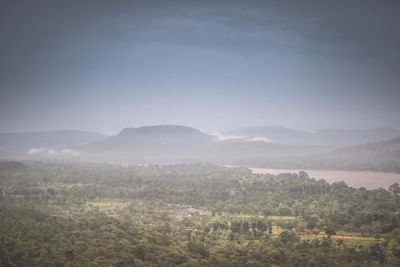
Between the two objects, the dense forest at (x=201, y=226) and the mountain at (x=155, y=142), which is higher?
the mountain at (x=155, y=142)

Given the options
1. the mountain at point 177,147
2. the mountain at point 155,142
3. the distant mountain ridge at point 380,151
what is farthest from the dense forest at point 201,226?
the mountain at point 155,142

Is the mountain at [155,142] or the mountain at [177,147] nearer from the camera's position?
the mountain at [177,147]

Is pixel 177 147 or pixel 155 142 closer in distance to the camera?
pixel 177 147

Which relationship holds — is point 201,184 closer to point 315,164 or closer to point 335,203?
point 335,203

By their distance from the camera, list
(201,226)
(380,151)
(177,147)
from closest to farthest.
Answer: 1. (201,226)
2. (380,151)
3. (177,147)

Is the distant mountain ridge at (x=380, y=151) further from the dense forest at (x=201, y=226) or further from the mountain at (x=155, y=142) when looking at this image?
the mountain at (x=155, y=142)

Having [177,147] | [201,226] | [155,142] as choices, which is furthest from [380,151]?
[155,142]

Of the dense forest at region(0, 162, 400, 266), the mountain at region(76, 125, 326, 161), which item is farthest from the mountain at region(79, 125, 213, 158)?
the dense forest at region(0, 162, 400, 266)

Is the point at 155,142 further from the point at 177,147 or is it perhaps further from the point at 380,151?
the point at 380,151

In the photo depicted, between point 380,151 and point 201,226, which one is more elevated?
point 380,151
